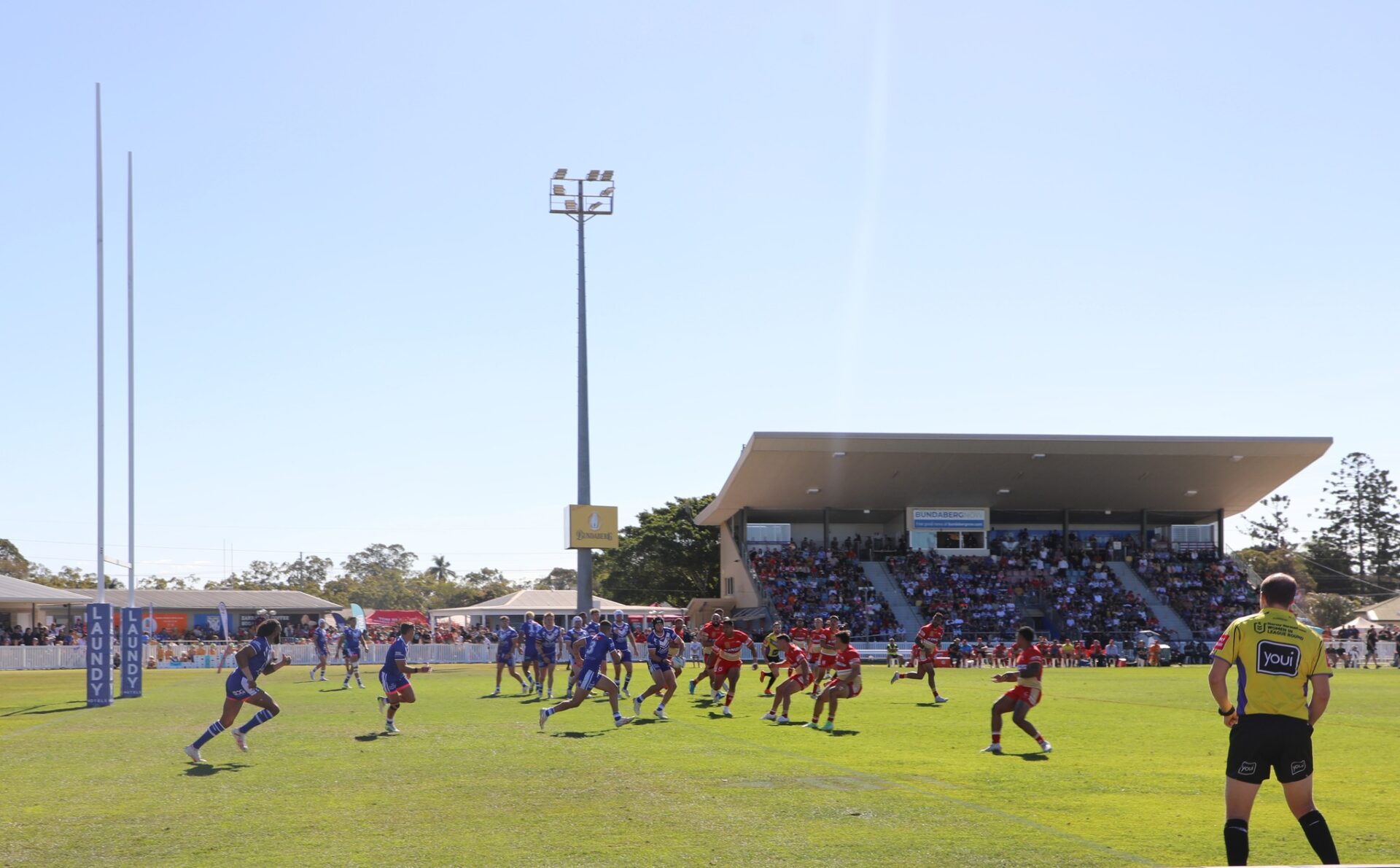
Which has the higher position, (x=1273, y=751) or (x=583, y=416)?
(x=583, y=416)

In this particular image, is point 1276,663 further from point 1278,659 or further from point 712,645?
point 712,645

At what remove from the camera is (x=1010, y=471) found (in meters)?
62.8

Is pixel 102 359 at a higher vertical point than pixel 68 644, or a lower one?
higher

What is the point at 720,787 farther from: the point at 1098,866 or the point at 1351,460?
the point at 1351,460

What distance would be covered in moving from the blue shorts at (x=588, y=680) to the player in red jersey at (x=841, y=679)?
12.8ft

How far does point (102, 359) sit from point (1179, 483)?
175 ft

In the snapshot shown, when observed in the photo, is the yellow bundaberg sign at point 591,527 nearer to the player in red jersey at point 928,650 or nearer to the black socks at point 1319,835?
the player in red jersey at point 928,650

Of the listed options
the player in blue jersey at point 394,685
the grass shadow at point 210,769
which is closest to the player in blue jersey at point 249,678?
the grass shadow at point 210,769

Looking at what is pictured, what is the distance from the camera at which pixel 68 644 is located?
182 feet

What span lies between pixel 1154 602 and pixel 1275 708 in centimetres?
5947

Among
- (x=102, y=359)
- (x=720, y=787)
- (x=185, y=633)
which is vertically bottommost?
(x=185, y=633)

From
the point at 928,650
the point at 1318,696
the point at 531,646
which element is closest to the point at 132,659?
the point at 531,646

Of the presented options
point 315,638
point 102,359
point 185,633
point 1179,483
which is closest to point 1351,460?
point 1179,483

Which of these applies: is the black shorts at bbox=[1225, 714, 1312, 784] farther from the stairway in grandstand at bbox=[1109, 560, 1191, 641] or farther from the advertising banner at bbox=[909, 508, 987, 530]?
the advertising banner at bbox=[909, 508, 987, 530]
